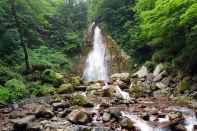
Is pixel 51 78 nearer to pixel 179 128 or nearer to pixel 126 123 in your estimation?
pixel 126 123

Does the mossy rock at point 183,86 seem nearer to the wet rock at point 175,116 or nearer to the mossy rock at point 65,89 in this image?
the wet rock at point 175,116

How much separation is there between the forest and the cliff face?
0.13m

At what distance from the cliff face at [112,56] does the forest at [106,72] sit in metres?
0.13

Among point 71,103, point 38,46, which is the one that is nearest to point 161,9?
point 71,103

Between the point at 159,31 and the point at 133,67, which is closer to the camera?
the point at 159,31

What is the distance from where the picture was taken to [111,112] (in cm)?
1245

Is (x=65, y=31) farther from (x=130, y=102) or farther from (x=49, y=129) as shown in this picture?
(x=49, y=129)

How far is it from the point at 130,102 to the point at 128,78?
708cm

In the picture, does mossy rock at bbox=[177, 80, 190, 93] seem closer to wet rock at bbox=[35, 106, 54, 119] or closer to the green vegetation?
the green vegetation

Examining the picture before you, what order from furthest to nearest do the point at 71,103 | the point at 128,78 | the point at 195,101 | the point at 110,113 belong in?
the point at 128,78, the point at 71,103, the point at 195,101, the point at 110,113

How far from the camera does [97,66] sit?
3095 cm

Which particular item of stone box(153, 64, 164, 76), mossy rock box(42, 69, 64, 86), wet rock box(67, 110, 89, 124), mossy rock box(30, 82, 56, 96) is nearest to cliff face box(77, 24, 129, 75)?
stone box(153, 64, 164, 76)

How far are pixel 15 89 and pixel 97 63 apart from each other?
48.5ft

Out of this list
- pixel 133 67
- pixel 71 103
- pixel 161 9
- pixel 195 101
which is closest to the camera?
pixel 195 101
